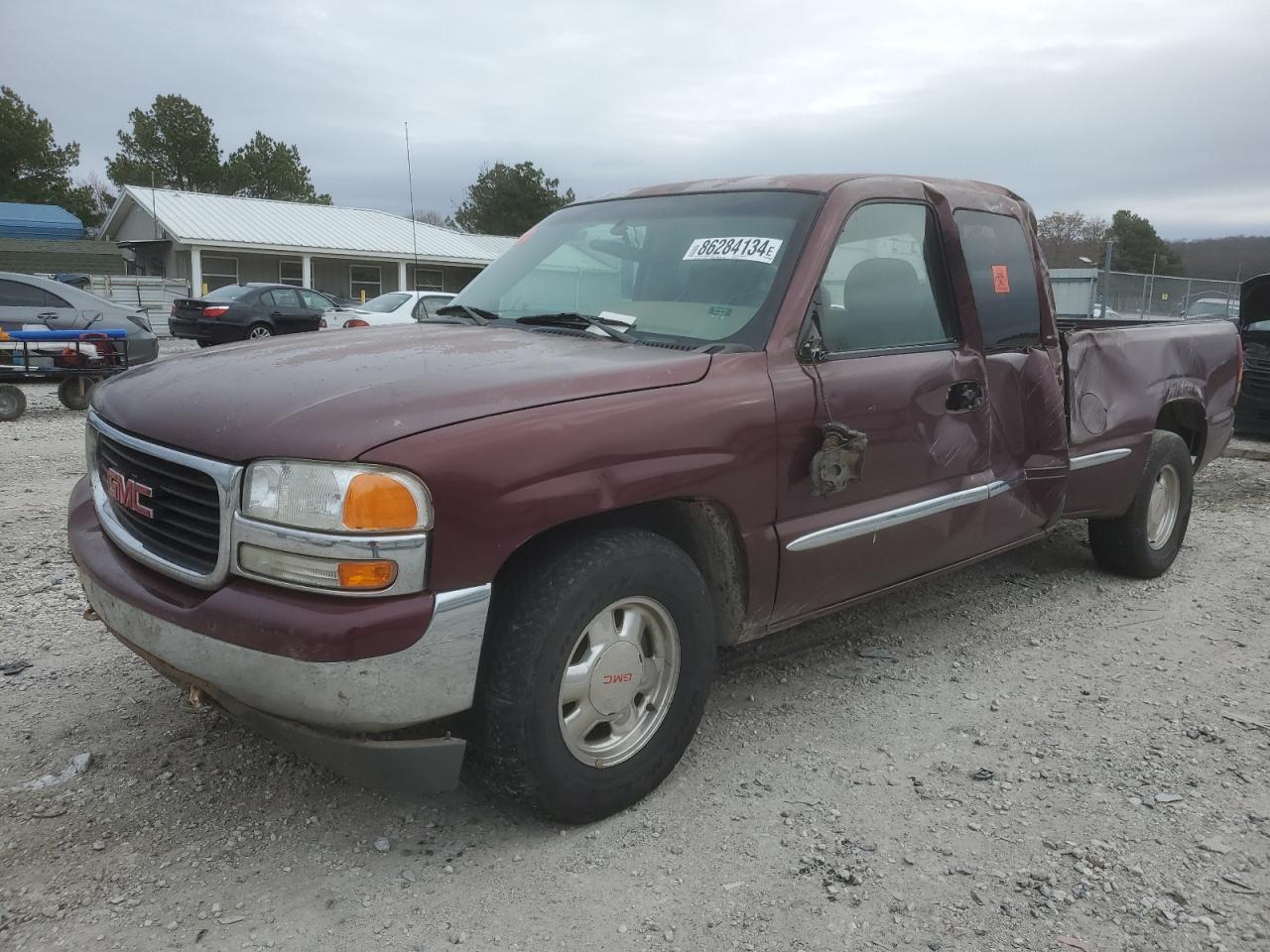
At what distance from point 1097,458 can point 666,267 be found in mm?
2301

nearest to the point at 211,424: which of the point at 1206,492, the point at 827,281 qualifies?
the point at 827,281

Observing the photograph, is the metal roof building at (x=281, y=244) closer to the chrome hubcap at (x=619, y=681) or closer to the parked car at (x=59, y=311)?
the parked car at (x=59, y=311)

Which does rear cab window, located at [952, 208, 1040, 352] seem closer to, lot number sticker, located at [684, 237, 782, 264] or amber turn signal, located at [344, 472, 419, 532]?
lot number sticker, located at [684, 237, 782, 264]

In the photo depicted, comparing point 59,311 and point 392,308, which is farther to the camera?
point 392,308

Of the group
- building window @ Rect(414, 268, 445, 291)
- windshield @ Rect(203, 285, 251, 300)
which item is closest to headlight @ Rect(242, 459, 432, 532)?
windshield @ Rect(203, 285, 251, 300)

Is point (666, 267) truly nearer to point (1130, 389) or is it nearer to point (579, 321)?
point (579, 321)

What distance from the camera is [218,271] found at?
32844 mm

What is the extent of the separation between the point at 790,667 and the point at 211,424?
242 cm

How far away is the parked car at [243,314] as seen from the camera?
20.4 meters

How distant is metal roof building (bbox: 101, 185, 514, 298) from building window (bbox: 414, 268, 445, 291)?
0.05 metres

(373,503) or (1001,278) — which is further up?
(1001,278)

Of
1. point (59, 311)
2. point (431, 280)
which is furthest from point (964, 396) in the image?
point (431, 280)

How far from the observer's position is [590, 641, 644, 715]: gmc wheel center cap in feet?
8.64

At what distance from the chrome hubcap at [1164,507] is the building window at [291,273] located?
32632 millimetres
